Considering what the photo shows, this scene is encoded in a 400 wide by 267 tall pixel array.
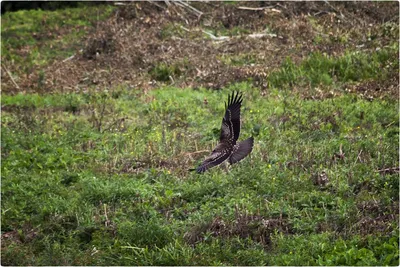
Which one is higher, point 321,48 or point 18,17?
point 321,48

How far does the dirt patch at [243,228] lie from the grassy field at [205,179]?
0.5 inches

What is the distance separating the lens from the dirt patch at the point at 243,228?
650cm

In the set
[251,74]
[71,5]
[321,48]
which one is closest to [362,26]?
[321,48]

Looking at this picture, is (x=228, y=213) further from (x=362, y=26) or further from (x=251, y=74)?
(x=362, y=26)

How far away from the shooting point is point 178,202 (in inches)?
294

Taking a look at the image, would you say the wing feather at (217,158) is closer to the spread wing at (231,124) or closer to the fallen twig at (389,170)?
the spread wing at (231,124)

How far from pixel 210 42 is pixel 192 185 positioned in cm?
731

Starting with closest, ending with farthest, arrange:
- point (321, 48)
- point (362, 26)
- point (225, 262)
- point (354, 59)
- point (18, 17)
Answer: point (225, 262) < point (354, 59) < point (321, 48) < point (362, 26) < point (18, 17)

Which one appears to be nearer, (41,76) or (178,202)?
(178,202)

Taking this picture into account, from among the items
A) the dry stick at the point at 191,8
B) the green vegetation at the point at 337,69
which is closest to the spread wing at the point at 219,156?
the green vegetation at the point at 337,69

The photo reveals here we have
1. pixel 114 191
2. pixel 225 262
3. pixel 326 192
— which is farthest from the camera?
pixel 114 191

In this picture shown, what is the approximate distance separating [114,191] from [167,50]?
702 centimetres

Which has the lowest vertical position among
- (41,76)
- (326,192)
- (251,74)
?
(41,76)

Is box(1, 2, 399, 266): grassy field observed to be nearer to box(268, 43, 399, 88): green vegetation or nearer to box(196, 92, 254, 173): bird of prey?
box(268, 43, 399, 88): green vegetation
